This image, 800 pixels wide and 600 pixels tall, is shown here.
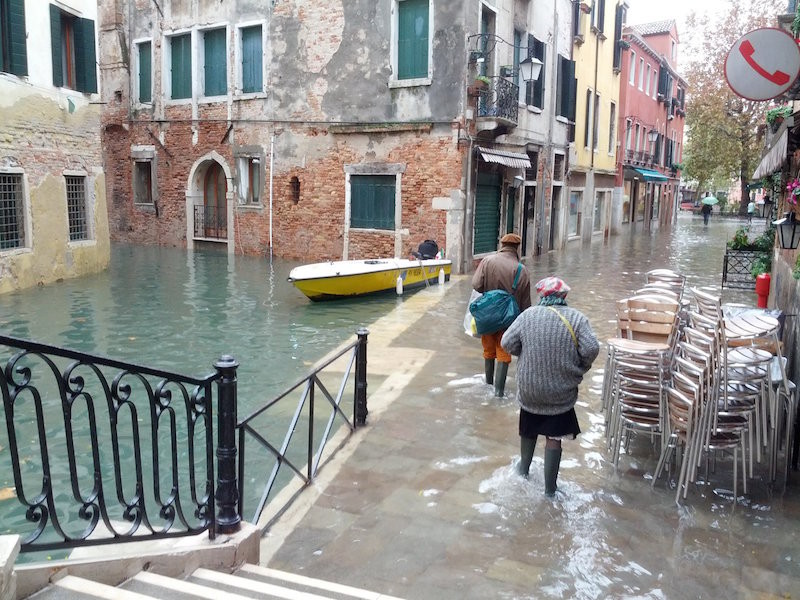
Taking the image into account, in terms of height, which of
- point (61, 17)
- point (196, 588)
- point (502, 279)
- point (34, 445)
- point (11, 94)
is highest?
point (61, 17)

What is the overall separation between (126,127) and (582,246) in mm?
15123

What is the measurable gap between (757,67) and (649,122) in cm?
3032

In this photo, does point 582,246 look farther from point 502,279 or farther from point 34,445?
point 34,445

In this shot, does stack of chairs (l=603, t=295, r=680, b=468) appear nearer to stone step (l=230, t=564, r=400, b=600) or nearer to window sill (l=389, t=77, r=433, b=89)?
stone step (l=230, t=564, r=400, b=600)

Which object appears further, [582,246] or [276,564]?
[582,246]

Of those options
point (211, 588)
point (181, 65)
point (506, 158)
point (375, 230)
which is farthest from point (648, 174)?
point (211, 588)

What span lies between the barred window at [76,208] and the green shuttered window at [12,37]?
2784 millimetres

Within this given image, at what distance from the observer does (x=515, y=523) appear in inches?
172

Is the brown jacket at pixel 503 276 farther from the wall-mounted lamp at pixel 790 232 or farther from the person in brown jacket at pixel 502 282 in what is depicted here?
the wall-mounted lamp at pixel 790 232

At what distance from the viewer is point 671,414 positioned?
15.9 ft

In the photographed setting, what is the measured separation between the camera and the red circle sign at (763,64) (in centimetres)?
623

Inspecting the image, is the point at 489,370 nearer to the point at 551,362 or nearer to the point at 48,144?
the point at 551,362

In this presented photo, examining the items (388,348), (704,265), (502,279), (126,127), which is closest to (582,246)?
(704,265)

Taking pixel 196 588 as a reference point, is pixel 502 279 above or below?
above
